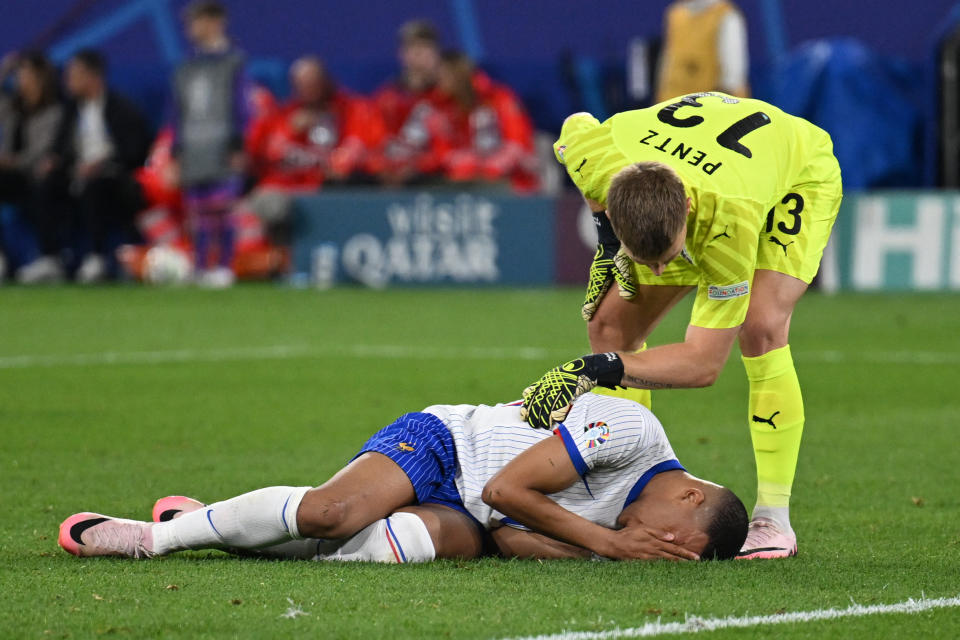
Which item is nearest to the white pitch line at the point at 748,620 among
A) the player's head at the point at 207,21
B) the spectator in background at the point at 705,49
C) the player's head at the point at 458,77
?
the spectator in background at the point at 705,49

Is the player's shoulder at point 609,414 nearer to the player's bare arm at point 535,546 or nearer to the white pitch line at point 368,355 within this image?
the player's bare arm at point 535,546

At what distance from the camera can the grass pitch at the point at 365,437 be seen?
4129 mm

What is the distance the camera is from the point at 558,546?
4.92 metres

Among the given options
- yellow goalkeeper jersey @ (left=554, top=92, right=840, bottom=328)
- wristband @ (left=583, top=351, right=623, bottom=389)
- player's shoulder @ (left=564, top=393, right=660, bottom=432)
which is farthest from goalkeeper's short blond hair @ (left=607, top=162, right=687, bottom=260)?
player's shoulder @ (left=564, top=393, right=660, bottom=432)

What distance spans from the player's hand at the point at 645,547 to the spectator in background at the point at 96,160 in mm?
13932

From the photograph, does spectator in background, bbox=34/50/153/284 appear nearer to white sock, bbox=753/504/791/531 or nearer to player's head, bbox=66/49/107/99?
player's head, bbox=66/49/107/99

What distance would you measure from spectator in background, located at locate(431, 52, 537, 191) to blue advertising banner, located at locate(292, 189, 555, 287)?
0.53 m

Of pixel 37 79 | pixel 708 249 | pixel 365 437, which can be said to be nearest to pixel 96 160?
pixel 37 79

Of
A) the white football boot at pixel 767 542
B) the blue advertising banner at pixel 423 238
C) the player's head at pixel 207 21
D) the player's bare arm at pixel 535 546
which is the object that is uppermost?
the player's head at pixel 207 21

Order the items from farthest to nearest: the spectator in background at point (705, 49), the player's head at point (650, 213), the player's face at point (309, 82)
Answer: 1. the player's face at point (309, 82)
2. the spectator in background at point (705, 49)
3. the player's head at point (650, 213)

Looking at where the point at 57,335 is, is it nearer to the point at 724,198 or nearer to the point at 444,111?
the point at 444,111

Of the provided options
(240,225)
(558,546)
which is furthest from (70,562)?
(240,225)

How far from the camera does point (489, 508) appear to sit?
495 centimetres

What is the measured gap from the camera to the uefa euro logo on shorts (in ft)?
15.7
